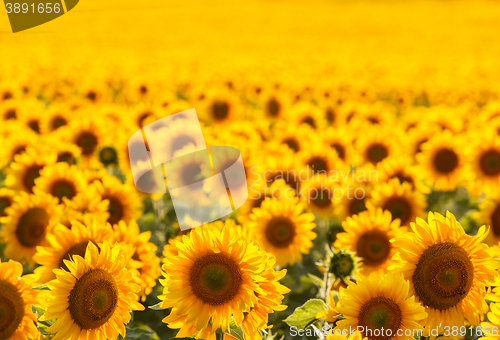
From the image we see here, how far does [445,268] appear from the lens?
87.9 inches

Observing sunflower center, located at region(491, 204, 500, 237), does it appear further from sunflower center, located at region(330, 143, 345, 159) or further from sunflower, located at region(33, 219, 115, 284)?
sunflower, located at region(33, 219, 115, 284)

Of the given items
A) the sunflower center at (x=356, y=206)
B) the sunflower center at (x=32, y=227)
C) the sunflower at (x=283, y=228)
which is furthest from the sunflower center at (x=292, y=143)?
the sunflower center at (x=32, y=227)

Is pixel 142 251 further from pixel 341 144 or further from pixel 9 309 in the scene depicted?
pixel 341 144

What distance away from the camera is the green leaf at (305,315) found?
2.39m

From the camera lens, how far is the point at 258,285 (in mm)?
2227

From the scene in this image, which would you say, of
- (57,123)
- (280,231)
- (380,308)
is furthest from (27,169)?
(380,308)

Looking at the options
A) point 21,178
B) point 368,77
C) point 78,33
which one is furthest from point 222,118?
point 78,33

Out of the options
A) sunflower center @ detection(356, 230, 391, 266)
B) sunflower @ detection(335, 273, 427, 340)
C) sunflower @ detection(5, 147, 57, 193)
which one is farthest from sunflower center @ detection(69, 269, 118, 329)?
sunflower @ detection(5, 147, 57, 193)

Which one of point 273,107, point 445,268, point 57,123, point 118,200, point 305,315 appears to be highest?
point 445,268

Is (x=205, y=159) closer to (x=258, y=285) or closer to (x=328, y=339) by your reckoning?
(x=258, y=285)

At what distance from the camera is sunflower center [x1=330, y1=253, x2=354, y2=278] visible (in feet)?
9.85

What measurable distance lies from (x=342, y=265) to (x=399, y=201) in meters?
A: 1.72

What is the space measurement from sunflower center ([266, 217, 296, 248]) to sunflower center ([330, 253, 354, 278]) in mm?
1018

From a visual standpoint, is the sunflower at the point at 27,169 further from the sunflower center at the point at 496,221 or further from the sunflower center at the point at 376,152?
the sunflower center at the point at 496,221
